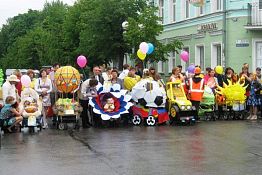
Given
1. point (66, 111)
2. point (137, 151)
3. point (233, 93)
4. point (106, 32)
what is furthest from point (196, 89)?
point (106, 32)

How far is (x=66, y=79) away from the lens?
53.3ft

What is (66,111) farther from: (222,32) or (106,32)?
(106,32)

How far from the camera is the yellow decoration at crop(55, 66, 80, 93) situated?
16.2 metres

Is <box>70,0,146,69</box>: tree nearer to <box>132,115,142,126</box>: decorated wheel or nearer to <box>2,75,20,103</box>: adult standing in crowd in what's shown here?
<box>132,115,142,126</box>: decorated wheel

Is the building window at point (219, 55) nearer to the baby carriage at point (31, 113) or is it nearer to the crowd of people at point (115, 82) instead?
the crowd of people at point (115, 82)

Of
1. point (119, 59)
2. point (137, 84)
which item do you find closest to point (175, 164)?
point (137, 84)

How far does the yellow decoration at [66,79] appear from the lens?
1622 cm

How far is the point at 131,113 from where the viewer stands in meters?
17.3

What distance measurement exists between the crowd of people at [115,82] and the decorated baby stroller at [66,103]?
445 mm

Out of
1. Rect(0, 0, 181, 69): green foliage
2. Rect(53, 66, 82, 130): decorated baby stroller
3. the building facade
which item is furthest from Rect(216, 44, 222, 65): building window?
Rect(53, 66, 82, 130): decorated baby stroller

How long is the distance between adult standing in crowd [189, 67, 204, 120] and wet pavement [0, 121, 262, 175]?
4.81 feet

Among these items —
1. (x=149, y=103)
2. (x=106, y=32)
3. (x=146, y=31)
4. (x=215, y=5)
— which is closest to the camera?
(x=149, y=103)

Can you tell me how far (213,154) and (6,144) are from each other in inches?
201

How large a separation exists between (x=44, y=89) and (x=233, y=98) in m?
6.26
